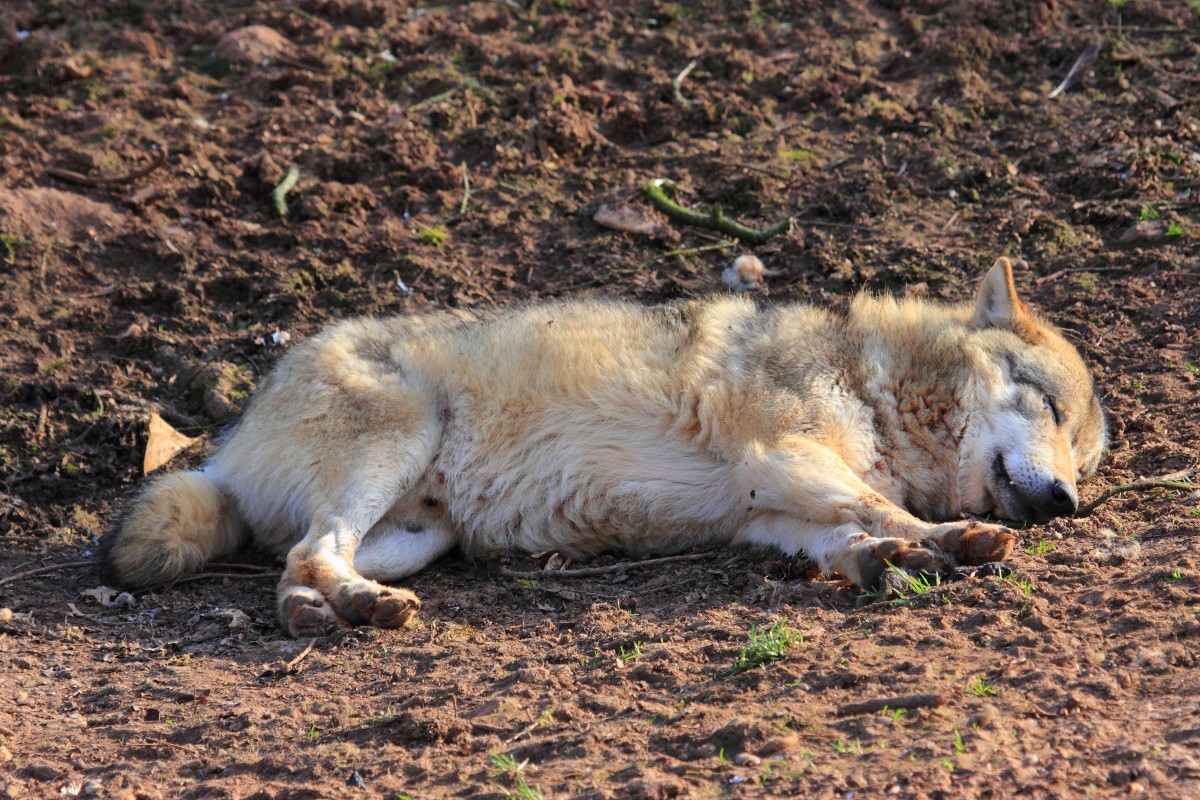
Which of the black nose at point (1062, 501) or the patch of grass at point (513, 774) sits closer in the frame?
the patch of grass at point (513, 774)

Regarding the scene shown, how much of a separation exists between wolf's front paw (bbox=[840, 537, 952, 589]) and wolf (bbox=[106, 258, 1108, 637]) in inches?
20.4

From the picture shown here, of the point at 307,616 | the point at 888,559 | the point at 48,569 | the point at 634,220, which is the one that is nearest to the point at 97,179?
the point at 48,569

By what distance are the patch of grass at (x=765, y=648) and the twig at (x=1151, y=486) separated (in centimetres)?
190

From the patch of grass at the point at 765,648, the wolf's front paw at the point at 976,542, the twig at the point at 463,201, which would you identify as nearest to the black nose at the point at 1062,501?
the wolf's front paw at the point at 976,542

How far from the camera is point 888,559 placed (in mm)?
4379

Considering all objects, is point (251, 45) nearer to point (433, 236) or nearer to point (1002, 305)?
point (433, 236)

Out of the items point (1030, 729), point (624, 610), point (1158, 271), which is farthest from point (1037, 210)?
point (1030, 729)

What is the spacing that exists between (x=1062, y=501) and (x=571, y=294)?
3531 mm

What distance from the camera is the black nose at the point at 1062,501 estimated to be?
4.99 m

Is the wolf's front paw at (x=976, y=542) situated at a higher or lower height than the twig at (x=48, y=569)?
higher

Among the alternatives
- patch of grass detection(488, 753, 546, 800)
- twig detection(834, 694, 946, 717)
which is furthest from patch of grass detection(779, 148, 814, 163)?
patch of grass detection(488, 753, 546, 800)

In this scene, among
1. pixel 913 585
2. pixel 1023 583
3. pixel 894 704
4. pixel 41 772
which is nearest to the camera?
pixel 894 704

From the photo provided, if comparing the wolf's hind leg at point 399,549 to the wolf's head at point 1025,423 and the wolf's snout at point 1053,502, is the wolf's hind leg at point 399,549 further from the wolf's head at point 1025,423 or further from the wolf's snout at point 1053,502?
the wolf's snout at point 1053,502

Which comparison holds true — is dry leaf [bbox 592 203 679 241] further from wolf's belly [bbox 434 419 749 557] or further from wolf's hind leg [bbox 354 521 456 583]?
wolf's hind leg [bbox 354 521 456 583]
